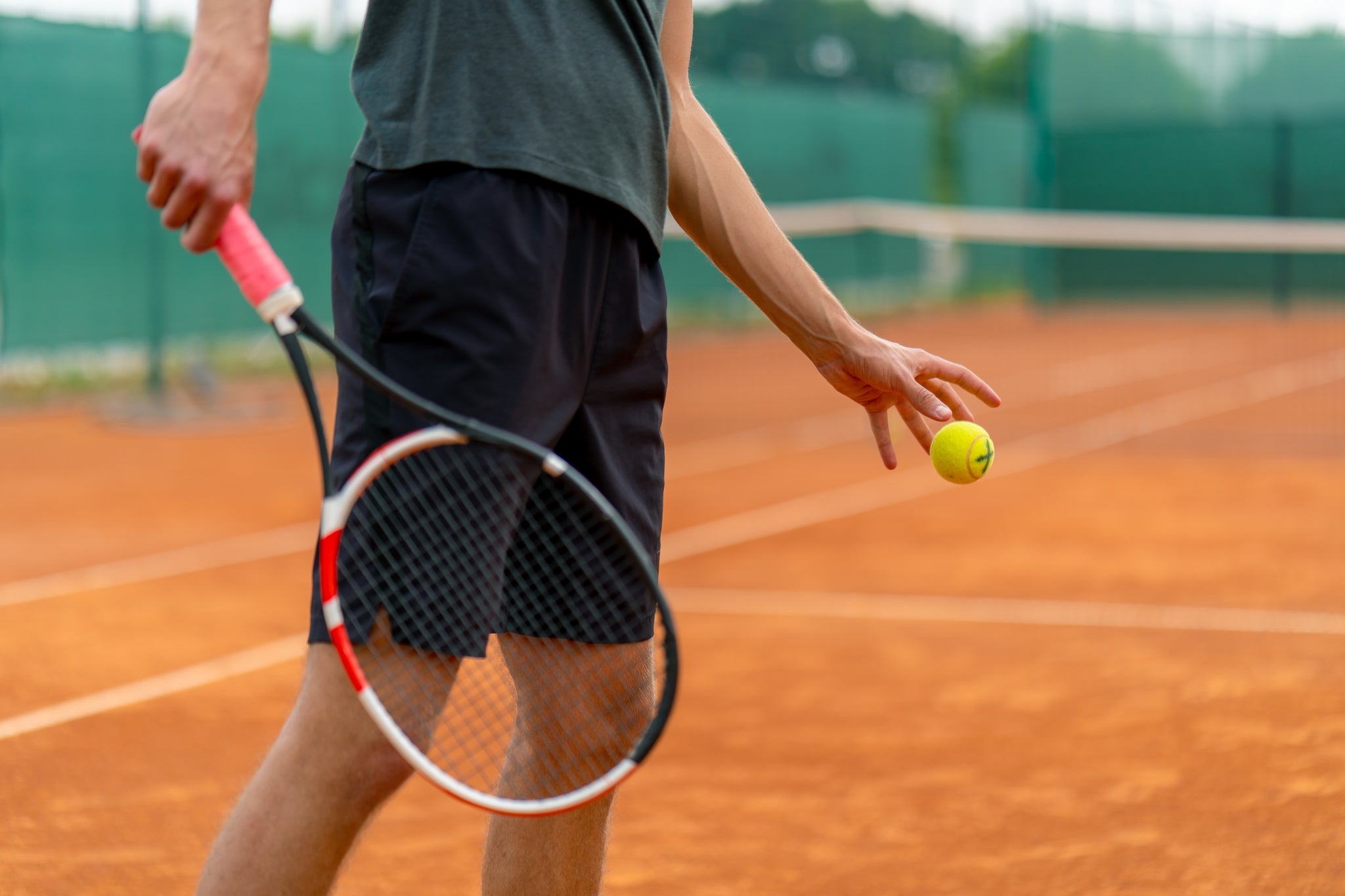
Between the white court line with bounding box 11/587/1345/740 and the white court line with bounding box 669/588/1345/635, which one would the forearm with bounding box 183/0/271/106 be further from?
the white court line with bounding box 669/588/1345/635

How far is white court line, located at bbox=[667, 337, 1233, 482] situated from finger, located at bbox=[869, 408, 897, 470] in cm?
498

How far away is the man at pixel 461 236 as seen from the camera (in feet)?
4.66

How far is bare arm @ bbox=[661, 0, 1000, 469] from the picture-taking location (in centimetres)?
191

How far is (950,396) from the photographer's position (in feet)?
6.50

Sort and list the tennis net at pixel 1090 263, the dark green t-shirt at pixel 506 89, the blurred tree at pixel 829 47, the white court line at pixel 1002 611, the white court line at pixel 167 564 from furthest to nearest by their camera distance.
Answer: the tennis net at pixel 1090 263, the blurred tree at pixel 829 47, the white court line at pixel 167 564, the white court line at pixel 1002 611, the dark green t-shirt at pixel 506 89

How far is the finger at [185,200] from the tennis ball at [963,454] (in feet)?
4.00

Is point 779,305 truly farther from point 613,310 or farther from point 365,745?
point 365,745

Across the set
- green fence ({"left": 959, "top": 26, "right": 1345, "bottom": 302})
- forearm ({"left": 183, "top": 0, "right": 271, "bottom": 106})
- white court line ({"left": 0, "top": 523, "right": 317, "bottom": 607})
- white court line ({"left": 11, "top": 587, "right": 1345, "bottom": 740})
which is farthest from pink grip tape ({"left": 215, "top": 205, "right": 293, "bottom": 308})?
green fence ({"left": 959, "top": 26, "right": 1345, "bottom": 302})

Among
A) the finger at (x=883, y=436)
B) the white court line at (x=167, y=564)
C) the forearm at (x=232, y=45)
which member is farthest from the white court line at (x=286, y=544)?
the forearm at (x=232, y=45)

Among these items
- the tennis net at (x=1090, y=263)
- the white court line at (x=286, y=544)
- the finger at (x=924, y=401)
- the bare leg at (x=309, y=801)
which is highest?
the finger at (x=924, y=401)

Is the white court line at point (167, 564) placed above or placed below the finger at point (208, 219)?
below

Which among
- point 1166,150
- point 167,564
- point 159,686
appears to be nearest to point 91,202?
point 167,564

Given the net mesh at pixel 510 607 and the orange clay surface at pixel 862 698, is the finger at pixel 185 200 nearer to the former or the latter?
the net mesh at pixel 510 607

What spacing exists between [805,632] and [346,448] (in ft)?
9.53
